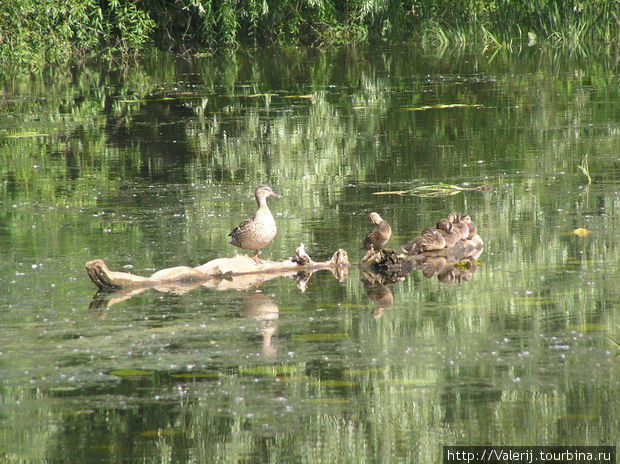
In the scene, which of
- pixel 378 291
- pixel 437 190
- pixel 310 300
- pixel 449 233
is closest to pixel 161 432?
pixel 310 300

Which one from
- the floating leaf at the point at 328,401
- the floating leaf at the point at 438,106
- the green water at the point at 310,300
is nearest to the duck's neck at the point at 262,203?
the green water at the point at 310,300

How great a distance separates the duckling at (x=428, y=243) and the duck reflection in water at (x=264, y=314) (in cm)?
115

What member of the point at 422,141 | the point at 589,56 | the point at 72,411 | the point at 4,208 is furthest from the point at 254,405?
the point at 589,56

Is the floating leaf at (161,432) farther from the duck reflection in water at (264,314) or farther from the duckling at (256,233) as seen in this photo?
the duckling at (256,233)

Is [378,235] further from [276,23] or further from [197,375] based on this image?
[276,23]

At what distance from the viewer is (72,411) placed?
183 inches

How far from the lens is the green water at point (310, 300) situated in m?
4.46

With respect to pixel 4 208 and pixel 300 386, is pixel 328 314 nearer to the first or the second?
pixel 300 386

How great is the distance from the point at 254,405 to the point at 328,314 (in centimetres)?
133

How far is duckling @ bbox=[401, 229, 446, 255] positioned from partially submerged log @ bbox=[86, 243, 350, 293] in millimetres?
441

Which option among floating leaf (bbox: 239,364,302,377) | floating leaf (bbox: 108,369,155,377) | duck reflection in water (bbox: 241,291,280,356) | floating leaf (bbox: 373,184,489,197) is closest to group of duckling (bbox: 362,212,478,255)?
duck reflection in water (bbox: 241,291,280,356)

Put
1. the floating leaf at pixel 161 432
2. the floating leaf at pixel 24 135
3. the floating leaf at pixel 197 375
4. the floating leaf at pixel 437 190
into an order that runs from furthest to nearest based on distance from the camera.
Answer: the floating leaf at pixel 24 135 < the floating leaf at pixel 437 190 < the floating leaf at pixel 197 375 < the floating leaf at pixel 161 432

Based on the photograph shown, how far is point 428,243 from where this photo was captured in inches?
278

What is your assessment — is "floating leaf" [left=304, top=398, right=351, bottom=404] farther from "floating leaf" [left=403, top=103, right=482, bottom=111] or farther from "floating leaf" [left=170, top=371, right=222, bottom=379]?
"floating leaf" [left=403, top=103, right=482, bottom=111]
